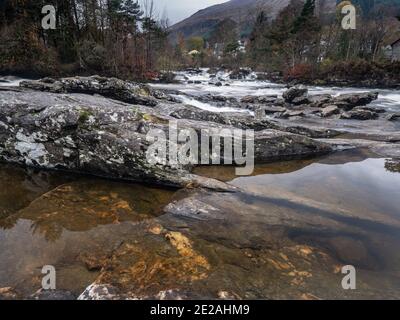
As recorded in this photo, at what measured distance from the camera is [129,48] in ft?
121

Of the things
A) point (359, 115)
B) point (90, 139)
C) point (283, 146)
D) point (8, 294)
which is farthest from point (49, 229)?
point (359, 115)

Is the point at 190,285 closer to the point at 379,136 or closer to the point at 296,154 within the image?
the point at 296,154

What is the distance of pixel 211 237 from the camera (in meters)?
3.63

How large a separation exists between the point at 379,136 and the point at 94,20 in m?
33.2

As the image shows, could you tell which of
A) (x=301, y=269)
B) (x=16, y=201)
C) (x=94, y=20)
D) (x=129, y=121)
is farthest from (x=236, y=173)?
(x=94, y=20)

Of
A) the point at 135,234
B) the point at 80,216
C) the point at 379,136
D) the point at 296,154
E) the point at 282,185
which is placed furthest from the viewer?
the point at 379,136

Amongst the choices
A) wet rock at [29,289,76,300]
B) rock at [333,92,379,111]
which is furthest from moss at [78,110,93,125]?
rock at [333,92,379,111]

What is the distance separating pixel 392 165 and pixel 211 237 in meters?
4.53

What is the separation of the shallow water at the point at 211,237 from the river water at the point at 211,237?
0.5 inches

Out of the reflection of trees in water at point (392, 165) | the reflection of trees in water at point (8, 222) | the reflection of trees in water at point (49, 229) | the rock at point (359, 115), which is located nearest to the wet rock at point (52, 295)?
the reflection of trees in water at point (49, 229)

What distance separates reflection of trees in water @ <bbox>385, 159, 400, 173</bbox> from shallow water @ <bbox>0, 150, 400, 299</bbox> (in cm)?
58

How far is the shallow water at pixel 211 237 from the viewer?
114 inches

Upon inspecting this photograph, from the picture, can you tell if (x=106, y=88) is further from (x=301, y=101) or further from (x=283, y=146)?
(x=301, y=101)

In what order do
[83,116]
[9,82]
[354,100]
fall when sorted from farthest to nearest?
[9,82], [354,100], [83,116]
